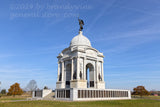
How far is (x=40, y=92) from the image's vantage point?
129ft

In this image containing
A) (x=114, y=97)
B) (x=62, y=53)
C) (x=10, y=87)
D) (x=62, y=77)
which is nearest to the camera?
(x=114, y=97)

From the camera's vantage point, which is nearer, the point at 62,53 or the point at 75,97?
the point at 75,97

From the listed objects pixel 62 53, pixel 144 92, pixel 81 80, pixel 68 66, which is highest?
pixel 62 53

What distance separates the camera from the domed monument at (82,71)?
37281mm

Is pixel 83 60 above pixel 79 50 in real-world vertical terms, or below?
below

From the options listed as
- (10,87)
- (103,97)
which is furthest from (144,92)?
(10,87)

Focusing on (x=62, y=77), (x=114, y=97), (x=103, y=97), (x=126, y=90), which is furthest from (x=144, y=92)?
(x=62, y=77)

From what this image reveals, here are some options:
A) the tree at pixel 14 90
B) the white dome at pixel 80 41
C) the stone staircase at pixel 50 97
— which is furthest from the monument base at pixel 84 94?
the tree at pixel 14 90

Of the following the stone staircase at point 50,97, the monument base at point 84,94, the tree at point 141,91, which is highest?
the monument base at point 84,94

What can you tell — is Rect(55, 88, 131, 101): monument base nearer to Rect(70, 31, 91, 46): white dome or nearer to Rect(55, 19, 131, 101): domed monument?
Rect(55, 19, 131, 101): domed monument

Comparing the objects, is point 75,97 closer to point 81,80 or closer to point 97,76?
point 81,80

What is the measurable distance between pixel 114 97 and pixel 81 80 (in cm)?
1073

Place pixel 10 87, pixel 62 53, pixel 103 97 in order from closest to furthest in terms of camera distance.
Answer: pixel 103 97 < pixel 62 53 < pixel 10 87

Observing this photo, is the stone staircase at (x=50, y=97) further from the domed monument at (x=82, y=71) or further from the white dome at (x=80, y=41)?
the white dome at (x=80, y=41)
